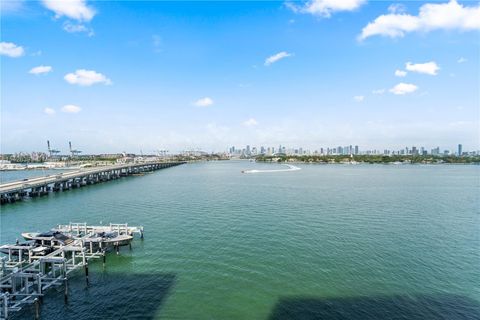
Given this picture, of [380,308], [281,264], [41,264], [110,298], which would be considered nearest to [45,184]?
[41,264]

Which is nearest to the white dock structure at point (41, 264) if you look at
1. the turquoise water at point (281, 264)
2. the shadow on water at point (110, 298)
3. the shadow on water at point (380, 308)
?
the shadow on water at point (110, 298)

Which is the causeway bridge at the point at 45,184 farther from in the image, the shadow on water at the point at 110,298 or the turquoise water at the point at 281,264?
the shadow on water at the point at 110,298

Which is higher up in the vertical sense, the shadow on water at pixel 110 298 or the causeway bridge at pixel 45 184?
the causeway bridge at pixel 45 184

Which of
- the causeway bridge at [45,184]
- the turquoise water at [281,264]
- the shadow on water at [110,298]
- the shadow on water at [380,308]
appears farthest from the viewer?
the causeway bridge at [45,184]

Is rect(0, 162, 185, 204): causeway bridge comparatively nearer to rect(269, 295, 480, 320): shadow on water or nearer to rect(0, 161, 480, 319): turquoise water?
rect(0, 161, 480, 319): turquoise water

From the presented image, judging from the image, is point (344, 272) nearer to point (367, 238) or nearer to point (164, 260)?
point (367, 238)

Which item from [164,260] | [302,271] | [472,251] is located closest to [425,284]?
[302,271]
